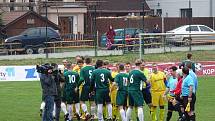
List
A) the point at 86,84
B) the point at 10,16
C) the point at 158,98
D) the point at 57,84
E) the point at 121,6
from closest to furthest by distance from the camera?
the point at 57,84 → the point at 158,98 → the point at 86,84 → the point at 10,16 → the point at 121,6

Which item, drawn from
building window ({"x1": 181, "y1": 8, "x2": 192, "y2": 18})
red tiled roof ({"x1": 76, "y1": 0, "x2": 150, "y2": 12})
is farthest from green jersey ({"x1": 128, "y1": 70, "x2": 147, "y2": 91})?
red tiled roof ({"x1": 76, "y1": 0, "x2": 150, "y2": 12})

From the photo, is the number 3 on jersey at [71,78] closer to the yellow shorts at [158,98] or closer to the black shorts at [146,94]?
the black shorts at [146,94]

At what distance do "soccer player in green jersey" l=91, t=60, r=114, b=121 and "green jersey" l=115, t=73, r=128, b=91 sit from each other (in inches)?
15.7

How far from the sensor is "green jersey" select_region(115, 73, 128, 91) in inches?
824

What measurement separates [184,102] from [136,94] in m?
1.61

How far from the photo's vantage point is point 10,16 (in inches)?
2169

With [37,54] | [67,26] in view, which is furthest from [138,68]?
[67,26]

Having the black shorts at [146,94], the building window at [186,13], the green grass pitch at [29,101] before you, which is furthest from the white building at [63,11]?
the black shorts at [146,94]

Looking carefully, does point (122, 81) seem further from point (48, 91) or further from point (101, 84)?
point (48, 91)

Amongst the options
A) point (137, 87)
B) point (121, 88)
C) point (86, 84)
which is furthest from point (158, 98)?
point (86, 84)

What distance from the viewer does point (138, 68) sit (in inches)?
815

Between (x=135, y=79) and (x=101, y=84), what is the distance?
1.43 meters

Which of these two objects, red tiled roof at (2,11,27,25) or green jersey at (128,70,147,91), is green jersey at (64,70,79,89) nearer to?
green jersey at (128,70,147,91)

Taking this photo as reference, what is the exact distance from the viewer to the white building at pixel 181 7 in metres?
61.2
